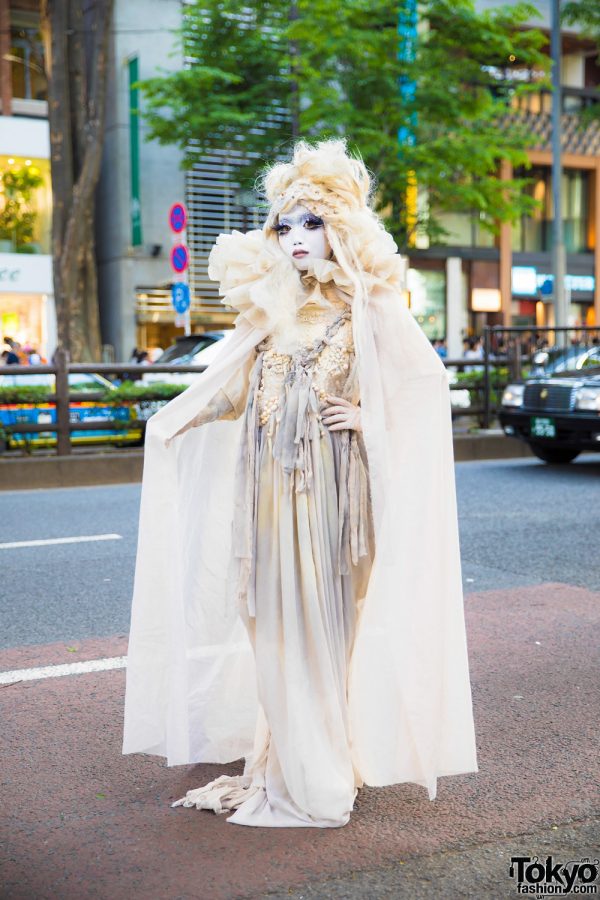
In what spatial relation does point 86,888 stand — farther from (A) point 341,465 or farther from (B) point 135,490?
(B) point 135,490

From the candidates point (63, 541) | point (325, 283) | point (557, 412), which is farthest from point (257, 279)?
point (557, 412)

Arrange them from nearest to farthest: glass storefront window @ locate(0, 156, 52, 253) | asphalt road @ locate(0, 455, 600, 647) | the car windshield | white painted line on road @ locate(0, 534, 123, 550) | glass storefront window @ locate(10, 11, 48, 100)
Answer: asphalt road @ locate(0, 455, 600, 647)
white painted line on road @ locate(0, 534, 123, 550)
the car windshield
glass storefront window @ locate(0, 156, 52, 253)
glass storefront window @ locate(10, 11, 48, 100)

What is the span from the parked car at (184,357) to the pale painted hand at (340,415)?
10.5 metres

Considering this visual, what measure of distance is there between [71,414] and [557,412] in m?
5.72

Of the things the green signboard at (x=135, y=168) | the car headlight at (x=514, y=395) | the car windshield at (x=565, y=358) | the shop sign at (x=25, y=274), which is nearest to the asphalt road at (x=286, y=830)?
the car headlight at (x=514, y=395)

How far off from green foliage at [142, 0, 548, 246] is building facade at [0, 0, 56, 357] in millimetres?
5749

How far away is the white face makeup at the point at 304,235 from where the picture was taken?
328 centimetres

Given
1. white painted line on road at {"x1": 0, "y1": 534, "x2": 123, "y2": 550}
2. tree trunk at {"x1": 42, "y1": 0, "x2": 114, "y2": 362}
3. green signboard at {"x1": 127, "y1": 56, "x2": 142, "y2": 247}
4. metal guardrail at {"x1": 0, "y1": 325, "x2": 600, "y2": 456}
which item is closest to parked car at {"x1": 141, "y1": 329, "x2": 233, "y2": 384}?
metal guardrail at {"x1": 0, "y1": 325, "x2": 600, "y2": 456}

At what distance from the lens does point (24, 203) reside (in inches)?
1097

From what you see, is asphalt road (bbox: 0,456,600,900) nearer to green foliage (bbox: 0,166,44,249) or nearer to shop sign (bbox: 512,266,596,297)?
green foliage (bbox: 0,166,44,249)

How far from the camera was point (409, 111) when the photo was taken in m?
20.8

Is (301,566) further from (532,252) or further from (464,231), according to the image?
(532,252)

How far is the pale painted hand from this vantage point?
10.6ft

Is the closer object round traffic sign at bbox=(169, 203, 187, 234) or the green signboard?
round traffic sign at bbox=(169, 203, 187, 234)
